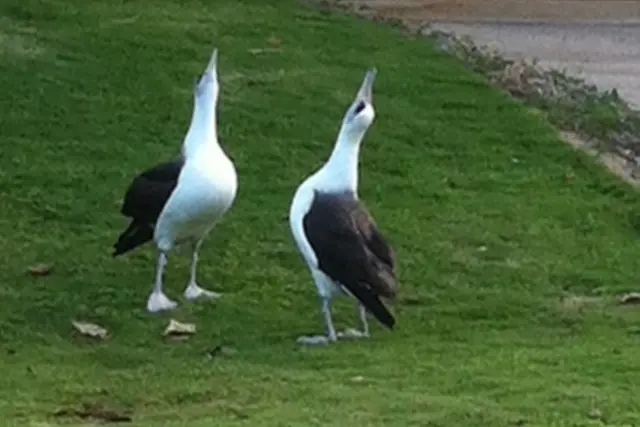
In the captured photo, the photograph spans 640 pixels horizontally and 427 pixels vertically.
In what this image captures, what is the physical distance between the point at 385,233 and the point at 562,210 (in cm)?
144

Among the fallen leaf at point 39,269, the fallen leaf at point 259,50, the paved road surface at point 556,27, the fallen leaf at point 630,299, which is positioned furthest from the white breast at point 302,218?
the paved road surface at point 556,27

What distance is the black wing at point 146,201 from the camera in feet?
32.1

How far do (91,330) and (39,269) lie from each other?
1144mm

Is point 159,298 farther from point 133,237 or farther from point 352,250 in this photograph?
point 352,250

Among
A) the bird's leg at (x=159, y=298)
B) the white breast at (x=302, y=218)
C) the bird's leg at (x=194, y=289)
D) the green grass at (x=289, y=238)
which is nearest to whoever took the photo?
the green grass at (x=289, y=238)

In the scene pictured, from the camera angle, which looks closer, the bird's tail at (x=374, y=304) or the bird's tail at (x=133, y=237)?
the bird's tail at (x=374, y=304)

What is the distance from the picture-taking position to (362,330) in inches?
369

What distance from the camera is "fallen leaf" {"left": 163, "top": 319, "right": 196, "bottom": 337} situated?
9.28m

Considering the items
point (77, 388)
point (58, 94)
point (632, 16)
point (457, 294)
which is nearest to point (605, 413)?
point (77, 388)

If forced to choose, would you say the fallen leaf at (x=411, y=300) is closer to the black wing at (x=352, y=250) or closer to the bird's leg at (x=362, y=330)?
the bird's leg at (x=362, y=330)

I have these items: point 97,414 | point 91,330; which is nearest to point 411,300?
point 91,330

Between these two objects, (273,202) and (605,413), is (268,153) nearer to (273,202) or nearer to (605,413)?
(273,202)

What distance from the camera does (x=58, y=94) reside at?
563 inches

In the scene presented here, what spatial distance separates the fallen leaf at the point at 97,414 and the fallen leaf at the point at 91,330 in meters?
1.55
